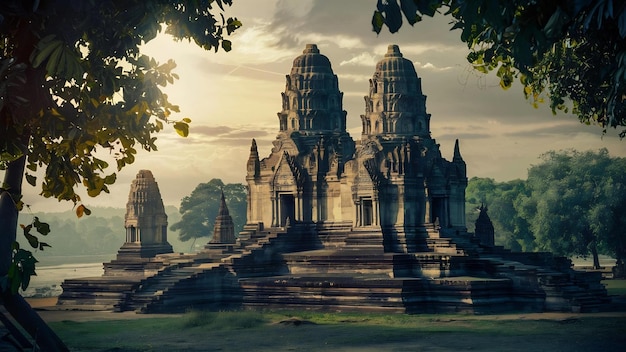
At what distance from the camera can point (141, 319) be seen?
3862cm

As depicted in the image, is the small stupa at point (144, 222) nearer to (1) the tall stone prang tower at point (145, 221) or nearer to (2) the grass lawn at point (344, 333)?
(1) the tall stone prang tower at point (145, 221)

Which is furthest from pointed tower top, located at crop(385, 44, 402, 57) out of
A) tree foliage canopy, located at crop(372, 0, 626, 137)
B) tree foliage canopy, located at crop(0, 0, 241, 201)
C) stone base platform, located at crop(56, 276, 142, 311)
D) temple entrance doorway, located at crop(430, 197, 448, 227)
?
tree foliage canopy, located at crop(0, 0, 241, 201)

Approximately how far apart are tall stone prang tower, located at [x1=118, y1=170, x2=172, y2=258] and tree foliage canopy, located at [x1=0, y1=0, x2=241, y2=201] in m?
35.6

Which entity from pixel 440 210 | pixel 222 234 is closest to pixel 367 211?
pixel 440 210

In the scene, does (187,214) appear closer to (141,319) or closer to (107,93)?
(141,319)

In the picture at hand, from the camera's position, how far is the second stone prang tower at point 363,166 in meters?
47.8

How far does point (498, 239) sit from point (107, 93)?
70.1m

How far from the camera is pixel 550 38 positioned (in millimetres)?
13094

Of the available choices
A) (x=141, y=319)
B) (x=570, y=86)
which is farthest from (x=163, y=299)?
(x=570, y=86)

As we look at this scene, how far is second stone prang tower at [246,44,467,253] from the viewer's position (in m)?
47.8

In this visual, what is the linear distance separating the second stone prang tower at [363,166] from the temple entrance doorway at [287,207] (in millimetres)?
47

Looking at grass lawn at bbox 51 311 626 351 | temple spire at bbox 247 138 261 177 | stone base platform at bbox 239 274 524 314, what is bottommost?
grass lawn at bbox 51 311 626 351

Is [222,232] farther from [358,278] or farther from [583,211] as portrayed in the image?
[583,211]

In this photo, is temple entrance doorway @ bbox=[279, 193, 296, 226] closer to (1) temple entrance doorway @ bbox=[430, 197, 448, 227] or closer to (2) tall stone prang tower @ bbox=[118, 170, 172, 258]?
(2) tall stone prang tower @ bbox=[118, 170, 172, 258]
